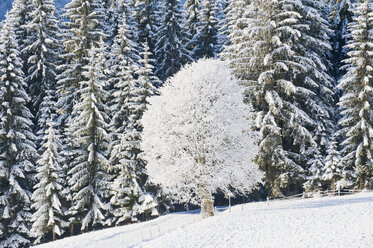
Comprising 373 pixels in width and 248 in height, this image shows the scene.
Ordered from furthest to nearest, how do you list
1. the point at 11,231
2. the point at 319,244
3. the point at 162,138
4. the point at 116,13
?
the point at 116,13
the point at 11,231
the point at 162,138
the point at 319,244

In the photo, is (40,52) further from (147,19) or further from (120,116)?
(147,19)

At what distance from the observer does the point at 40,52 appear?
3978 cm

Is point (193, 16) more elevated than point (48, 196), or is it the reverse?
point (193, 16)

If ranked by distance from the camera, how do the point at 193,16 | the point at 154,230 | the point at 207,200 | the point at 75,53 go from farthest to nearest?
the point at 193,16, the point at 75,53, the point at 154,230, the point at 207,200

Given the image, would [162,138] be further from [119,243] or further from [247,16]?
[247,16]

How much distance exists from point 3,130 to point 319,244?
90.8 feet

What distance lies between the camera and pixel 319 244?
547 inches

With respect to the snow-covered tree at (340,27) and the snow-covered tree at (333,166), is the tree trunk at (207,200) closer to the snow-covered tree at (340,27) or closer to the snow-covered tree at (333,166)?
the snow-covered tree at (333,166)

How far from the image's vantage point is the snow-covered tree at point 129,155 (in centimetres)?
3114

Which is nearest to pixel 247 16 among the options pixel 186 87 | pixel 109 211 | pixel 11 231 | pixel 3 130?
pixel 186 87

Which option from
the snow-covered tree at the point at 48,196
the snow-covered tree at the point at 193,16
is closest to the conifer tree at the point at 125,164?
the snow-covered tree at the point at 48,196

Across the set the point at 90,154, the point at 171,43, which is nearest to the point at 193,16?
the point at 171,43

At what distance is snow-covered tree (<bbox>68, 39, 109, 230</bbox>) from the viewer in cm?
3194

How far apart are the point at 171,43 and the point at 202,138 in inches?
929
